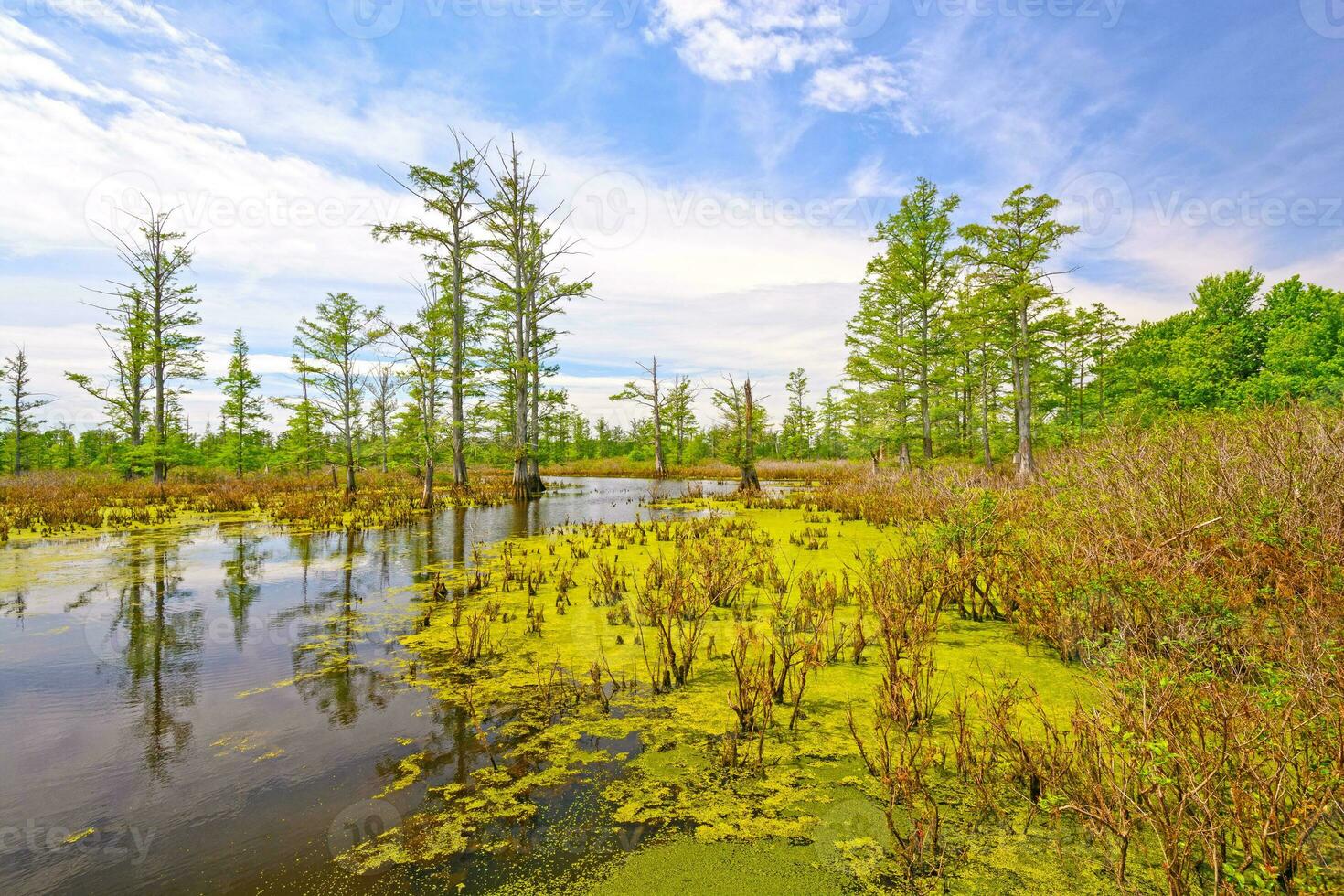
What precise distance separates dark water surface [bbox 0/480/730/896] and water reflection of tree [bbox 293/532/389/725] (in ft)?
0.06

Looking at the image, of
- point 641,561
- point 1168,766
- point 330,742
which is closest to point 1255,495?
point 1168,766

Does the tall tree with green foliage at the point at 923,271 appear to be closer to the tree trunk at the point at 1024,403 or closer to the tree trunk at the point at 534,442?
the tree trunk at the point at 1024,403

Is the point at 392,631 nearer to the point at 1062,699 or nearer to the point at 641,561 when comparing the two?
the point at 641,561

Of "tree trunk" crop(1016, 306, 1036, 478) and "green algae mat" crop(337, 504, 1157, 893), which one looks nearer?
"green algae mat" crop(337, 504, 1157, 893)

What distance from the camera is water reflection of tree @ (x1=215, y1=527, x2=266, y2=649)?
6.17 meters

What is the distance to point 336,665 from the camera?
479cm

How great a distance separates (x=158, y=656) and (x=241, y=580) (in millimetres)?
3354

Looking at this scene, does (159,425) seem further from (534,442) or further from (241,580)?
(241,580)

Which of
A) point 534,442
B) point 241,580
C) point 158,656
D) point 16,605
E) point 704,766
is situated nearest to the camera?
point 704,766

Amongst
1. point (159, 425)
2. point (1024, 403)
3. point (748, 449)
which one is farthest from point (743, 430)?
point (159, 425)

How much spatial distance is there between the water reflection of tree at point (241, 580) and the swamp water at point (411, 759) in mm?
106

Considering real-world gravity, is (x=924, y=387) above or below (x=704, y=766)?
above

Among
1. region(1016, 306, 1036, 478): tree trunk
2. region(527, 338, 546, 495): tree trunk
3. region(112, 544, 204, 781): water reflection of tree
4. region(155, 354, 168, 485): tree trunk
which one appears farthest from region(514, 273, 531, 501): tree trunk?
region(1016, 306, 1036, 478): tree trunk

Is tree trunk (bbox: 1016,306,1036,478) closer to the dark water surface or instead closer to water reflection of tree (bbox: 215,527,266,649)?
the dark water surface
